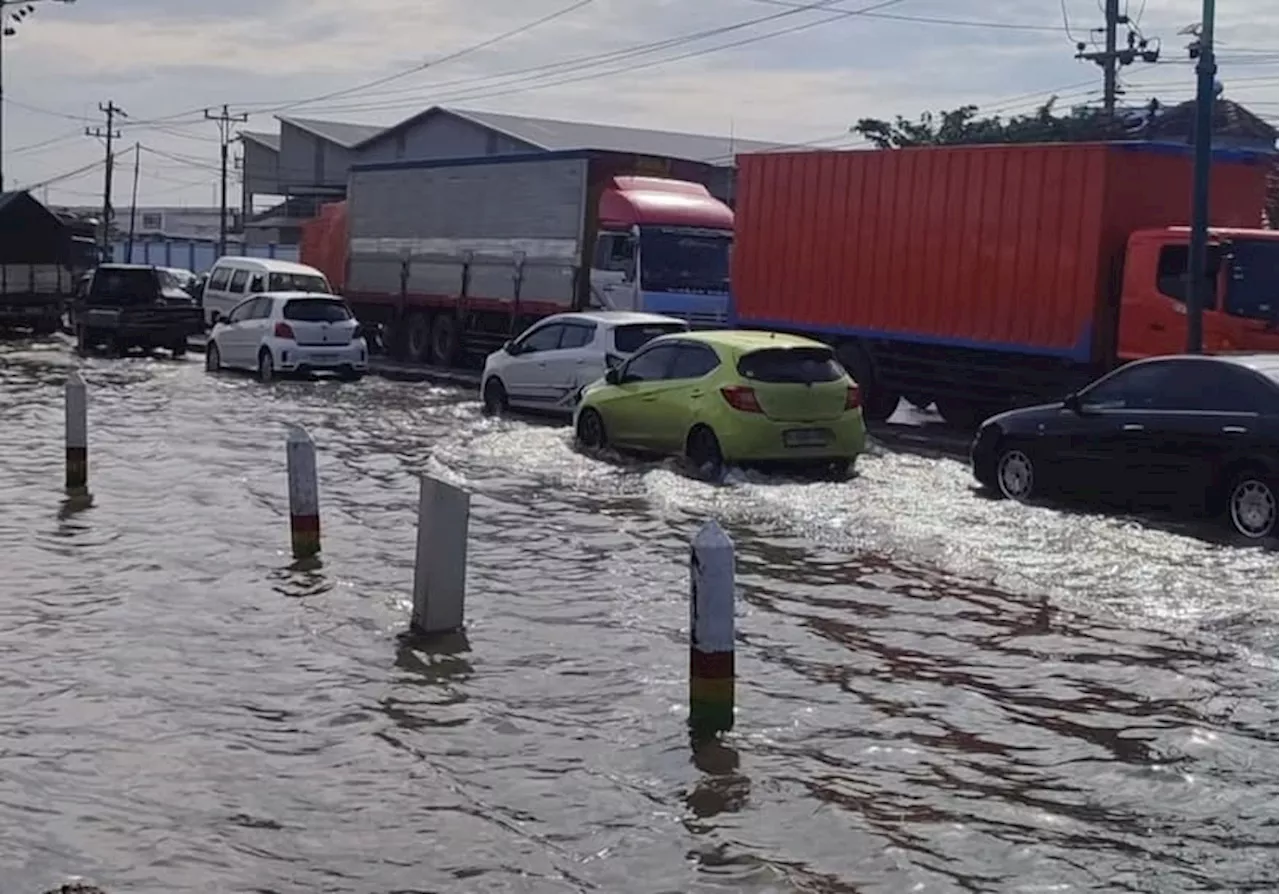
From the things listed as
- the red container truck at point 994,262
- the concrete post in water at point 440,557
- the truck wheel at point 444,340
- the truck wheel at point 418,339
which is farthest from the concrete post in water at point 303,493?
the truck wheel at point 418,339

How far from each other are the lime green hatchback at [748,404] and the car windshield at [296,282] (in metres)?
17.9

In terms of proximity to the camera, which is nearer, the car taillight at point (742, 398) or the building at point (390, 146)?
the car taillight at point (742, 398)

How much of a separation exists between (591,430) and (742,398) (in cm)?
275

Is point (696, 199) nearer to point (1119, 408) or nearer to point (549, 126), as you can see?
point (1119, 408)

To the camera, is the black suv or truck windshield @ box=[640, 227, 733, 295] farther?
the black suv

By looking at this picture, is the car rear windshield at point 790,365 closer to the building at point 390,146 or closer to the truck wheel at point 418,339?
the truck wheel at point 418,339

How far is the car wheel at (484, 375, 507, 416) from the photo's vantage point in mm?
23891

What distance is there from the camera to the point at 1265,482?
44.7 ft

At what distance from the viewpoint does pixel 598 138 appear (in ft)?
231

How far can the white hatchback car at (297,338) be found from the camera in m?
29.5

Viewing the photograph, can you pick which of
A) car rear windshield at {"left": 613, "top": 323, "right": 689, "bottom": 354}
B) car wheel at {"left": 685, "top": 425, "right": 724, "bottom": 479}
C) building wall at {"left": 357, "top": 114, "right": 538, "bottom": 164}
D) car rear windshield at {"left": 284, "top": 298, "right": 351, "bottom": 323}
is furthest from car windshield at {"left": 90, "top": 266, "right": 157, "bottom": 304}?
building wall at {"left": 357, "top": 114, "right": 538, "bottom": 164}

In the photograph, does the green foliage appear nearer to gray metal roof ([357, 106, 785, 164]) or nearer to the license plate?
gray metal roof ([357, 106, 785, 164])

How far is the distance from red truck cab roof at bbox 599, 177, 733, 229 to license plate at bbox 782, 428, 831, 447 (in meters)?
11.5

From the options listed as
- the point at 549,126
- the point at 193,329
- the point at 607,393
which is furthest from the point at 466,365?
the point at 549,126
